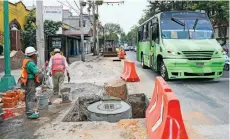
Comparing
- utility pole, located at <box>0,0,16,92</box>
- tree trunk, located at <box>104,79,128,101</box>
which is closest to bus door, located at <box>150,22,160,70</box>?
tree trunk, located at <box>104,79,128,101</box>

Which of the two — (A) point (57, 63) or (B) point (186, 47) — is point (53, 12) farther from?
(A) point (57, 63)

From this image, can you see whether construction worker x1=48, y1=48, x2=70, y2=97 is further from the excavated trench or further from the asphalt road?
the asphalt road

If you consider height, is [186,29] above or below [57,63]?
above

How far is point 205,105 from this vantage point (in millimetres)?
8000

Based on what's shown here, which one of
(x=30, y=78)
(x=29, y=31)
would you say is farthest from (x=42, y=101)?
(x=29, y=31)

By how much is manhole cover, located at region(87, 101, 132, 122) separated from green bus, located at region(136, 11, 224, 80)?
16.7ft

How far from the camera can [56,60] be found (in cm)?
888

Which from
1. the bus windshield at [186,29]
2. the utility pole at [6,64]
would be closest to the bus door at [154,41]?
the bus windshield at [186,29]

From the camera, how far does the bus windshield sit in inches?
494

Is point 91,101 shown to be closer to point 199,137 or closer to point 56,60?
point 56,60

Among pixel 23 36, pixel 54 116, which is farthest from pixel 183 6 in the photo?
pixel 54 116

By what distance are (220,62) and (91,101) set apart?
596cm

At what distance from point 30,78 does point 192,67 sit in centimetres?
719

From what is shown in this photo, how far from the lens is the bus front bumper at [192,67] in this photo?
11453mm
